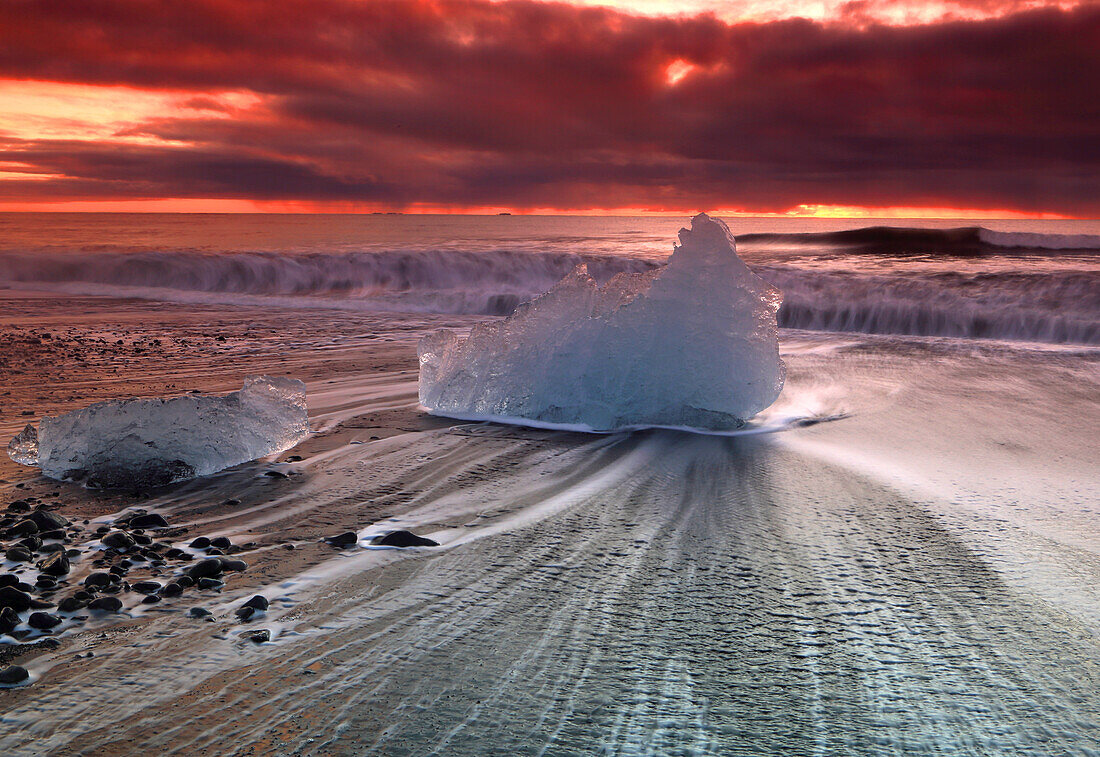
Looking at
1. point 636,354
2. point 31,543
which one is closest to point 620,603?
point 31,543

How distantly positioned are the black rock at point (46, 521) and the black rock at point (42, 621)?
2.30ft

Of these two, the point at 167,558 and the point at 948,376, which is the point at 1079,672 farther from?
the point at 948,376

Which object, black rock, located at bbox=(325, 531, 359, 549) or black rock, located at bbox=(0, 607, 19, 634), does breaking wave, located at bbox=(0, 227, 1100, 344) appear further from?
black rock, located at bbox=(0, 607, 19, 634)

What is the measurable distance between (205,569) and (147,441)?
1305 millimetres

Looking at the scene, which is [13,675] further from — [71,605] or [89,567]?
[89,567]

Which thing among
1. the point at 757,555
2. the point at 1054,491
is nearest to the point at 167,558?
the point at 757,555

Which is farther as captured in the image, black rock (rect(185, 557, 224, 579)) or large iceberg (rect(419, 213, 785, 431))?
large iceberg (rect(419, 213, 785, 431))

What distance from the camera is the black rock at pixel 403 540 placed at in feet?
7.93

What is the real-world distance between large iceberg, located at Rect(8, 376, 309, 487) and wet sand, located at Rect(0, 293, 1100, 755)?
0.12 meters

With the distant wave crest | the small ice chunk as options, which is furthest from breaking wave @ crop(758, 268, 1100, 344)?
the small ice chunk

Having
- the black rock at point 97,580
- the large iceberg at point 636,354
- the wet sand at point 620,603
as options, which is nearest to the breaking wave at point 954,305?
the wet sand at point 620,603

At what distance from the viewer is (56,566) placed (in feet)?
7.07

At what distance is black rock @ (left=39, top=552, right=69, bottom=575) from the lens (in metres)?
2.15

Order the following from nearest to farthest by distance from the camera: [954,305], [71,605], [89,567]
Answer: [71,605] < [89,567] < [954,305]
